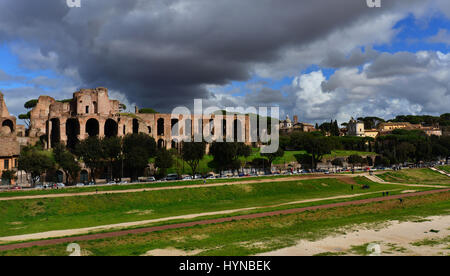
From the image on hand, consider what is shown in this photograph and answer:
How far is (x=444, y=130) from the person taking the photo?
138125 mm

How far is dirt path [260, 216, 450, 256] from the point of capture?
16172 millimetres

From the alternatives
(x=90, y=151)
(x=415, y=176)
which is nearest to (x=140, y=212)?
(x=90, y=151)

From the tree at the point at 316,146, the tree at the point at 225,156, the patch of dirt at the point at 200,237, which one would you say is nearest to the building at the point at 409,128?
the tree at the point at 316,146

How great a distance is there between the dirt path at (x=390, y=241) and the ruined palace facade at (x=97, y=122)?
54.0m

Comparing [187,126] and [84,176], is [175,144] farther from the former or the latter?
Answer: [84,176]

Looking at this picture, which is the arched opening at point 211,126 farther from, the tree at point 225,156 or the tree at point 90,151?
the tree at point 90,151

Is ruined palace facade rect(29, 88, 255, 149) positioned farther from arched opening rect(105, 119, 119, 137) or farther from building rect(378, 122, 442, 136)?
building rect(378, 122, 442, 136)

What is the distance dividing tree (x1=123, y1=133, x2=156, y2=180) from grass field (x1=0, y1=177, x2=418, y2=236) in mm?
15903

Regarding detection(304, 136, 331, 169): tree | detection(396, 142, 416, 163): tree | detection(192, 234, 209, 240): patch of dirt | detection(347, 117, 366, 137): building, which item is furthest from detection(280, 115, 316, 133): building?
detection(192, 234, 209, 240): patch of dirt

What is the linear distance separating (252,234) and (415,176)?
57053mm

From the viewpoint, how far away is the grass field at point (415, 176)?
59.2 m

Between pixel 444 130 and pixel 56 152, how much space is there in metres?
150

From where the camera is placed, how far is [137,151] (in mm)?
54531
